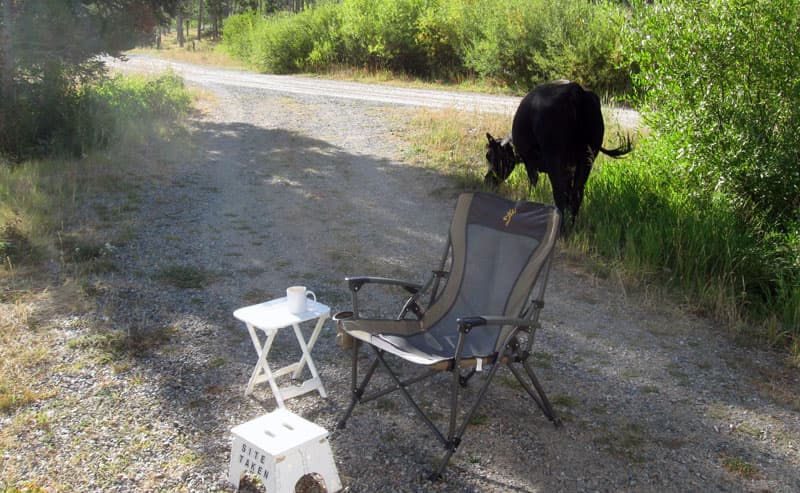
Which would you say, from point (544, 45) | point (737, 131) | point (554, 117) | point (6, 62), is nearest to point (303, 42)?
point (544, 45)

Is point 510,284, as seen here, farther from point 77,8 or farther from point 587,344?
point 77,8

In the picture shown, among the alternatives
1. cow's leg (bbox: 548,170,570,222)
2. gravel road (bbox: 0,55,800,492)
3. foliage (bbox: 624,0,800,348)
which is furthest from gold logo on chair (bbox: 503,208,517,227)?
cow's leg (bbox: 548,170,570,222)

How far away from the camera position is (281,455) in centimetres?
306

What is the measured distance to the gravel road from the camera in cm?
343

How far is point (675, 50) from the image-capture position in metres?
6.74

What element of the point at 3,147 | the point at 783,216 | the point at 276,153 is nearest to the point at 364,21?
the point at 276,153

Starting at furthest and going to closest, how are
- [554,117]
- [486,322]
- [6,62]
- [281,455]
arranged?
[6,62] → [554,117] → [486,322] → [281,455]

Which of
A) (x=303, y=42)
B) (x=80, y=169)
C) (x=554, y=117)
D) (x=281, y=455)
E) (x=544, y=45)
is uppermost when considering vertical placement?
(x=544, y=45)

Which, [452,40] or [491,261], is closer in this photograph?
[491,261]

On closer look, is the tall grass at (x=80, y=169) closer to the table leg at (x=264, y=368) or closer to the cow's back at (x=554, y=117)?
the table leg at (x=264, y=368)

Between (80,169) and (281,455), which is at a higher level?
(281,455)

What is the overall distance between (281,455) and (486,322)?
44.6 inches

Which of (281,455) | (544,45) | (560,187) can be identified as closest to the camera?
(281,455)

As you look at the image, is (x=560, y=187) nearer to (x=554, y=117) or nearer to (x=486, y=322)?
(x=554, y=117)
